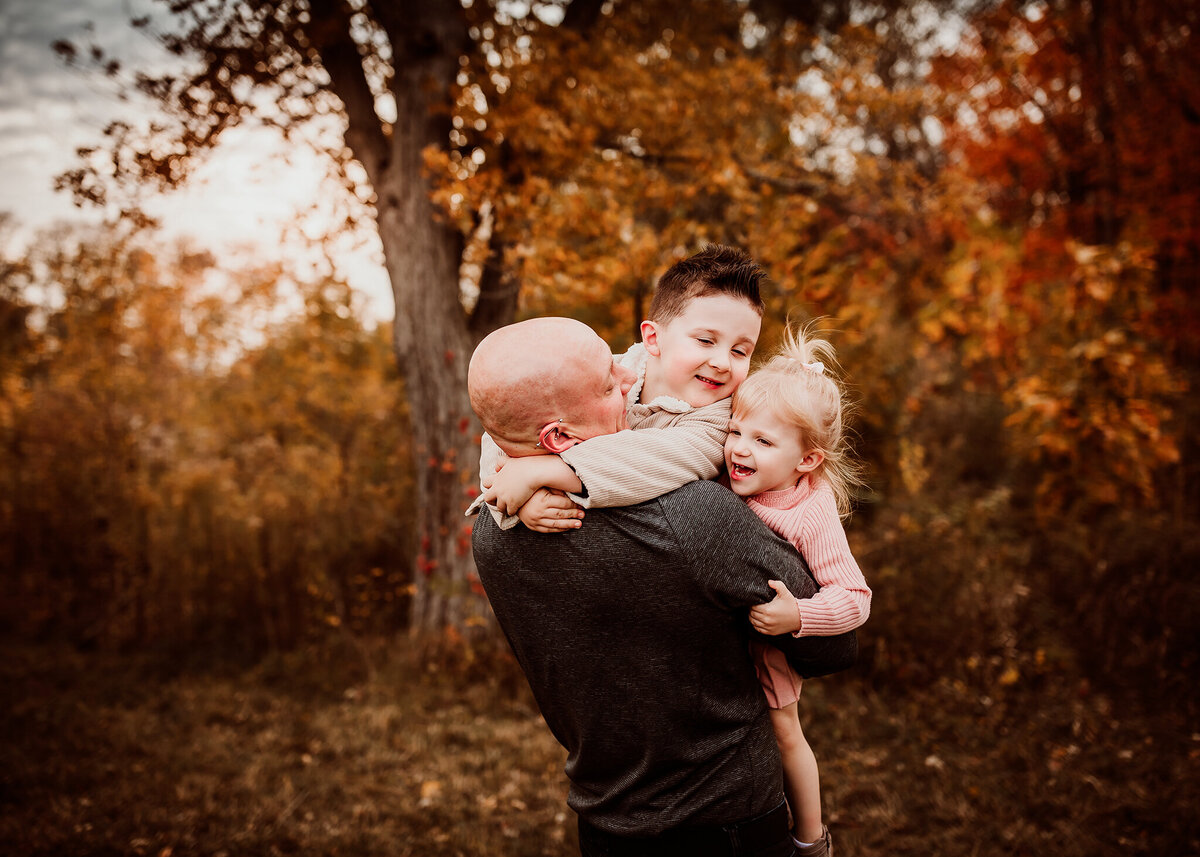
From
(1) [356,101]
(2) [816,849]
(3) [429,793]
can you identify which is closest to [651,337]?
(2) [816,849]

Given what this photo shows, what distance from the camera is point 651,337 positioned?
1.80 metres

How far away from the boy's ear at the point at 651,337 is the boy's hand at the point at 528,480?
553mm

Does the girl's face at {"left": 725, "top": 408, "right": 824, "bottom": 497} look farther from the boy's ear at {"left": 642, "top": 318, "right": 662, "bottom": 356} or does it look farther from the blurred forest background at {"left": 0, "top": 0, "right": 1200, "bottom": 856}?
the blurred forest background at {"left": 0, "top": 0, "right": 1200, "bottom": 856}

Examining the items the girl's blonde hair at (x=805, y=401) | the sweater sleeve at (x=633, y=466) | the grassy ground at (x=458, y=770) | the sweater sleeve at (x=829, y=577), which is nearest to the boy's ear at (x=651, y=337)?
the girl's blonde hair at (x=805, y=401)

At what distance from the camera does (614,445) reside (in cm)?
130

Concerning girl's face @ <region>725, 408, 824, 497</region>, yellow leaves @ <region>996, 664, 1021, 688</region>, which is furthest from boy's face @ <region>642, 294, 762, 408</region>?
yellow leaves @ <region>996, 664, 1021, 688</region>

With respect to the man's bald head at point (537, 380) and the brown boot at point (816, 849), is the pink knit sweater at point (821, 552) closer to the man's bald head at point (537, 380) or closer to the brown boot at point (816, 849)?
the man's bald head at point (537, 380)

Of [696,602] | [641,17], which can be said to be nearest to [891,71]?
[641,17]

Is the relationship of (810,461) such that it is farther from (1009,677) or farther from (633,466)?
(1009,677)

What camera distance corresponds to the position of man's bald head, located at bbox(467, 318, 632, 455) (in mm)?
1281

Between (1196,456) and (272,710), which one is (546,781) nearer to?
(272,710)

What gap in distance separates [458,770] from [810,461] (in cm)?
358

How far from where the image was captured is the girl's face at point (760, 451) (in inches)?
61.1

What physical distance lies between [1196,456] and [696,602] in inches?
274
